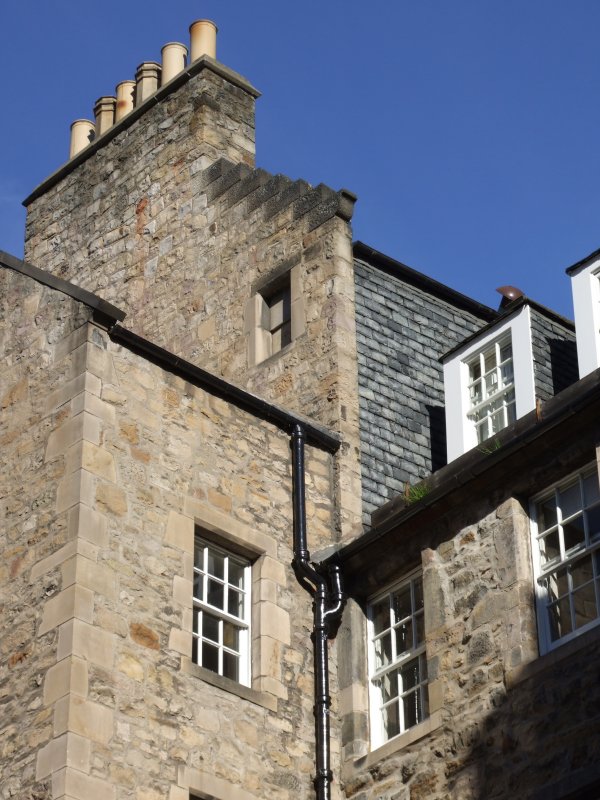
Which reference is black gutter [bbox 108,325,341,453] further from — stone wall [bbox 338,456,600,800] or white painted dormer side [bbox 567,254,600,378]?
white painted dormer side [bbox 567,254,600,378]

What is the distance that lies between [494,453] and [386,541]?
5.23 ft

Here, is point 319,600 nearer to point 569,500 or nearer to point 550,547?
point 550,547

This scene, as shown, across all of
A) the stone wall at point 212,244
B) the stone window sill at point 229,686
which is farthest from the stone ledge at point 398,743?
the stone wall at point 212,244

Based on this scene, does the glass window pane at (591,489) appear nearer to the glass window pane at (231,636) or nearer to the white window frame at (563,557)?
the white window frame at (563,557)

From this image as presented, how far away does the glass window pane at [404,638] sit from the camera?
1561 centimetres

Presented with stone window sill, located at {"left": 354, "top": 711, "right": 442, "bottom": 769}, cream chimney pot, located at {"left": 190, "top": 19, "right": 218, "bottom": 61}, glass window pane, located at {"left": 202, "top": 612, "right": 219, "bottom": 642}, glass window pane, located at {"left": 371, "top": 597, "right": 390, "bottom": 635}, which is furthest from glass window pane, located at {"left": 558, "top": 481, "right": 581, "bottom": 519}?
cream chimney pot, located at {"left": 190, "top": 19, "right": 218, "bottom": 61}

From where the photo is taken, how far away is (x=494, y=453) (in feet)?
48.9

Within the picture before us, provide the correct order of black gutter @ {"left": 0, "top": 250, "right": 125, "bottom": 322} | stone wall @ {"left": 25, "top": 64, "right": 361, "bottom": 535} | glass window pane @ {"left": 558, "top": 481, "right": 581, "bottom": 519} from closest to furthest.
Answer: glass window pane @ {"left": 558, "top": 481, "right": 581, "bottom": 519} < black gutter @ {"left": 0, "top": 250, "right": 125, "bottom": 322} < stone wall @ {"left": 25, "top": 64, "right": 361, "bottom": 535}

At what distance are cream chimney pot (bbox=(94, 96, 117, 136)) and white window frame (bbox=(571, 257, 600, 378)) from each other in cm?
927

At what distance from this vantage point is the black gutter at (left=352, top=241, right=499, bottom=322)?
18938 millimetres

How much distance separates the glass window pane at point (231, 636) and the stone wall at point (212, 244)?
1.82 meters

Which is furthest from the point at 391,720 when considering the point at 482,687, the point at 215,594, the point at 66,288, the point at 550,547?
the point at 66,288

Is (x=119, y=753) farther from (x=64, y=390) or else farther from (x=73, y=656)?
(x=64, y=390)

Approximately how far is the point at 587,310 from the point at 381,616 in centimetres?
350
